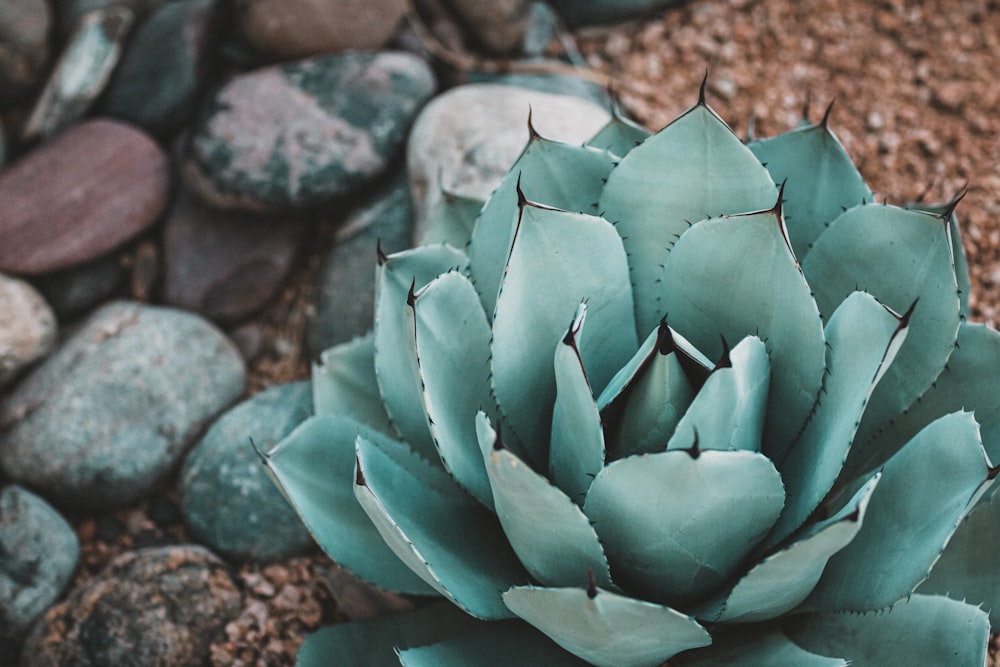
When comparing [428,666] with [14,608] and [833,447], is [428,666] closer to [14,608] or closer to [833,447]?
[833,447]

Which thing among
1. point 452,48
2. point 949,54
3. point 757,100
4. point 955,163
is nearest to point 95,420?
point 452,48

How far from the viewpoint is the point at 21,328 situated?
6.43 feet

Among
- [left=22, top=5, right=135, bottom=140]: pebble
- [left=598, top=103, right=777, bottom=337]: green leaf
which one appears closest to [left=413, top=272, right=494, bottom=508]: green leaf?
[left=598, top=103, right=777, bottom=337]: green leaf

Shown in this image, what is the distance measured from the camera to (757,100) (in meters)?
2.28

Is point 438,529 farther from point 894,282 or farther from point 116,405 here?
point 116,405

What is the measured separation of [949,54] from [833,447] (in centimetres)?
164

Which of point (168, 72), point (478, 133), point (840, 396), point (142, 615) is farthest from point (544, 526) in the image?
point (168, 72)

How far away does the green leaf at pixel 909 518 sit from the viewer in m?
0.97

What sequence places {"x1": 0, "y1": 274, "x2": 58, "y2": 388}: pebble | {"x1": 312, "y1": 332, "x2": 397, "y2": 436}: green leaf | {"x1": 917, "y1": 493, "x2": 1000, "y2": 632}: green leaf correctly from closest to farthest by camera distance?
1. {"x1": 917, "y1": 493, "x2": 1000, "y2": 632}: green leaf
2. {"x1": 312, "y1": 332, "x2": 397, "y2": 436}: green leaf
3. {"x1": 0, "y1": 274, "x2": 58, "y2": 388}: pebble

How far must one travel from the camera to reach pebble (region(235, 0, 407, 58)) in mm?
2207

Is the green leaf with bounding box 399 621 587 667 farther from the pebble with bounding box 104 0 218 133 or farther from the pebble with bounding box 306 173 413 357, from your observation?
the pebble with bounding box 104 0 218 133

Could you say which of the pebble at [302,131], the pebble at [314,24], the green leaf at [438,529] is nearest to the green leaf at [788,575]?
the green leaf at [438,529]

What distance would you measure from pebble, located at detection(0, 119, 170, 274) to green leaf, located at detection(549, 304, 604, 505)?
4.62ft

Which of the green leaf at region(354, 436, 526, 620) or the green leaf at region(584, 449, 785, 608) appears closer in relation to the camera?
the green leaf at region(584, 449, 785, 608)
